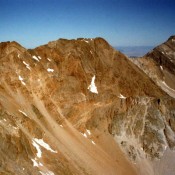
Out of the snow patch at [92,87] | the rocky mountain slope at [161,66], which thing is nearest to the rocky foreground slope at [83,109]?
the snow patch at [92,87]

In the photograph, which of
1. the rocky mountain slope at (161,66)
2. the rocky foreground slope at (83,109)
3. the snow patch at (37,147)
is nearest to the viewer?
the snow patch at (37,147)

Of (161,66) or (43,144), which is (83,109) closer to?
(43,144)

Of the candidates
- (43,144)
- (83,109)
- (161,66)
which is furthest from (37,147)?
(161,66)

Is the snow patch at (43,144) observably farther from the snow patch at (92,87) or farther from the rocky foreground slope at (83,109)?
the snow patch at (92,87)

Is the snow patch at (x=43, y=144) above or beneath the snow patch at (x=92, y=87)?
beneath

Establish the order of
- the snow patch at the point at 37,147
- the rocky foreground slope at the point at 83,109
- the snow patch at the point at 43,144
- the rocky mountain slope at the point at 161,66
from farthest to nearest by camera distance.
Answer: the rocky mountain slope at the point at 161,66 < the rocky foreground slope at the point at 83,109 < the snow patch at the point at 43,144 < the snow patch at the point at 37,147

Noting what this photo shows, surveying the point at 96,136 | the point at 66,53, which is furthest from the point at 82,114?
the point at 66,53

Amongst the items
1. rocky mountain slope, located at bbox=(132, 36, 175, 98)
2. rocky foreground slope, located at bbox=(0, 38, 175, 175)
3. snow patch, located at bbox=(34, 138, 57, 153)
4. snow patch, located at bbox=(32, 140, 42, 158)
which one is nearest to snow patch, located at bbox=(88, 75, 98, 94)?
rocky foreground slope, located at bbox=(0, 38, 175, 175)

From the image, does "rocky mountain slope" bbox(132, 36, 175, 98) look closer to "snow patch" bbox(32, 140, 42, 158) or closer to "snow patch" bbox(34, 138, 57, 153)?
"snow patch" bbox(34, 138, 57, 153)

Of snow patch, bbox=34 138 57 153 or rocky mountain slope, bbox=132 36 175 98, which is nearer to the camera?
snow patch, bbox=34 138 57 153
